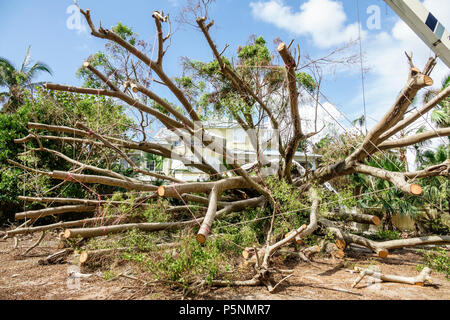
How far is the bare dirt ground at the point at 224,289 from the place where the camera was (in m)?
3.38

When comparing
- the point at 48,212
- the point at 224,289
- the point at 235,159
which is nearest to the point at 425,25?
the point at 235,159

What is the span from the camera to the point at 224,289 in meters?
3.60

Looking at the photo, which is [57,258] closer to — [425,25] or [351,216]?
[351,216]

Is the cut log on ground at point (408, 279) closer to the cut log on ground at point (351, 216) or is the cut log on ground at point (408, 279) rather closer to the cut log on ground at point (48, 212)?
the cut log on ground at point (351, 216)

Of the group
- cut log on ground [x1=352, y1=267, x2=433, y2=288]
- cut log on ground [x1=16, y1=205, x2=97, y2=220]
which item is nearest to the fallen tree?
cut log on ground [x1=16, y1=205, x2=97, y2=220]

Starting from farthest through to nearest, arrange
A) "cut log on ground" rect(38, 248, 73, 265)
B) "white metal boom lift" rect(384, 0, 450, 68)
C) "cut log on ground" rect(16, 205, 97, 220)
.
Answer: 1. "cut log on ground" rect(16, 205, 97, 220)
2. "cut log on ground" rect(38, 248, 73, 265)
3. "white metal boom lift" rect(384, 0, 450, 68)

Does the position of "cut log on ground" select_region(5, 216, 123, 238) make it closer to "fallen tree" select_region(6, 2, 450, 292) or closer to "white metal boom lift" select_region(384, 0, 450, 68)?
"fallen tree" select_region(6, 2, 450, 292)

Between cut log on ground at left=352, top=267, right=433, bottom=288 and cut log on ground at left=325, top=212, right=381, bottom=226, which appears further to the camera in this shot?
cut log on ground at left=325, top=212, right=381, bottom=226

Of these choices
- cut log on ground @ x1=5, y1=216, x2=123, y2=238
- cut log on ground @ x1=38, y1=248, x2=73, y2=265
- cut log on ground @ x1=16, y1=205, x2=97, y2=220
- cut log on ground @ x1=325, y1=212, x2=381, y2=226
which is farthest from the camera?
cut log on ground @ x1=325, y1=212, x2=381, y2=226

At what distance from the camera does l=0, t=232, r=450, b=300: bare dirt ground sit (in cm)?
338

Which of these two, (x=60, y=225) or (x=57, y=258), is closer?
Answer: (x=57, y=258)

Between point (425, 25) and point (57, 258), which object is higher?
point (425, 25)
